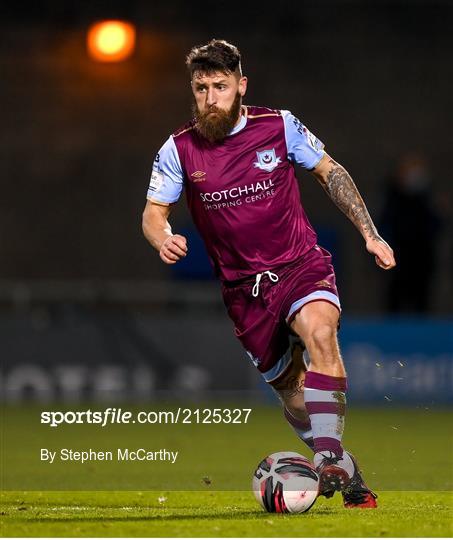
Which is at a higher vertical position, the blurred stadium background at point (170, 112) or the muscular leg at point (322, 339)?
the muscular leg at point (322, 339)

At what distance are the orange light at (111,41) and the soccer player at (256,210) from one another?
Answer: 12838 millimetres

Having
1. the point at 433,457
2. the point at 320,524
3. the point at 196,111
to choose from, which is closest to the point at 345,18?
the point at 433,457

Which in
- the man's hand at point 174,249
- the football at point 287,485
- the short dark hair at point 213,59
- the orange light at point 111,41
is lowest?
the orange light at point 111,41

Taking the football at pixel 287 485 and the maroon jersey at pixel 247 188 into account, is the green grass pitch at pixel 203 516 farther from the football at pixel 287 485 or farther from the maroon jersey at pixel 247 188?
the maroon jersey at pixel 247 188

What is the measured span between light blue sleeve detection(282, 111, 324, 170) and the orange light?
1287 cm

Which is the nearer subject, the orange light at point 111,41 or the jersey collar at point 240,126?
the jersey collar at point 240,126

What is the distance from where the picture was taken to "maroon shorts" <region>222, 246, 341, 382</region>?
7.29 metres

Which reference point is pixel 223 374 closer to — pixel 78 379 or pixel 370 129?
pixel 78 379

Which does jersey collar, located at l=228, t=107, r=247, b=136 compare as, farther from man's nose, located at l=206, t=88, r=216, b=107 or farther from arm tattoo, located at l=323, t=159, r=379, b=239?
arm tattoo, located at l=323, t=159, r=379, b=239

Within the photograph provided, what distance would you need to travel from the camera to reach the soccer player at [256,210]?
7.39 m

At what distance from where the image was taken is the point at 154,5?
20.6 meters

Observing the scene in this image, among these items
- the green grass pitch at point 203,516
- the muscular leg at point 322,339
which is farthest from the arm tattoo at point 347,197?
the green grass pitch at point 203,516

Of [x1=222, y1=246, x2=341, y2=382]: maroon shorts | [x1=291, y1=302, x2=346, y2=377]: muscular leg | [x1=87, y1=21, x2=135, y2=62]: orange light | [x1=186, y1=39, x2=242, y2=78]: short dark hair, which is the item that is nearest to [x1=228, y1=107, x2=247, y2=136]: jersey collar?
[x1=186, y1=39, x2=242, y2=78]: short dark hair

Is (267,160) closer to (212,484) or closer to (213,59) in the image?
(213,59)
